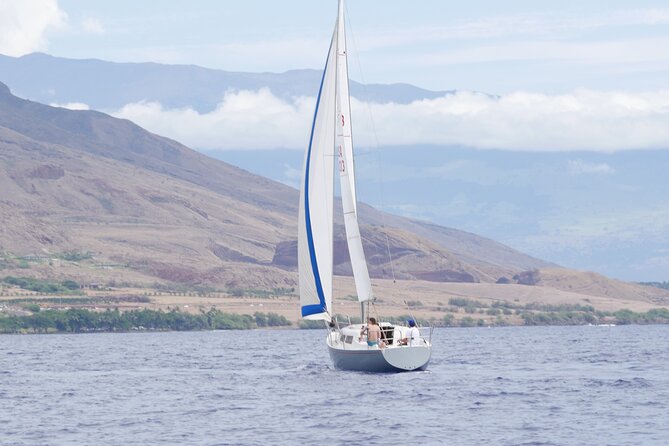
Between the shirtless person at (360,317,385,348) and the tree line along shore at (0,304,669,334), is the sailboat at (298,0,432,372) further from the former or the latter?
the tree line along shore at (0,304,669,334)

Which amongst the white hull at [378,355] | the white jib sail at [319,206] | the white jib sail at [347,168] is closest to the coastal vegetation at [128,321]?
the white jib sail at [319,206]


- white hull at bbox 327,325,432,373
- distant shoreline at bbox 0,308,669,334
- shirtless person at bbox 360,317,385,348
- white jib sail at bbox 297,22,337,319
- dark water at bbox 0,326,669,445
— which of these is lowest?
dark water at bbox 0,326,669,445

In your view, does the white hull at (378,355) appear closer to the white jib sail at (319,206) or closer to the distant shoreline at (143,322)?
the white jib sail at (319,206)

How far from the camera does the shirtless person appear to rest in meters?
67.9

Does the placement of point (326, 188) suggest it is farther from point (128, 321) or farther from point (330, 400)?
point (128, 321)

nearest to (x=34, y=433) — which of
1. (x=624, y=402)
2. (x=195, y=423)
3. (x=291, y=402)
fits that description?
(x=195, y=423)

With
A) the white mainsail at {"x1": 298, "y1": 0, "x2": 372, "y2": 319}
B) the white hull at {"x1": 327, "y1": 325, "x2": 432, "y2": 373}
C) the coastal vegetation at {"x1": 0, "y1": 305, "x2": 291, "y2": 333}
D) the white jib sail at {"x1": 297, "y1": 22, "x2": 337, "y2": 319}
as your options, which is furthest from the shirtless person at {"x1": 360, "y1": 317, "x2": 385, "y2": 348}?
the coastal vegetation at {"x1": 0, "y1": 305, "x2": 291, "y2": 333}

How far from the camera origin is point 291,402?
197 ft

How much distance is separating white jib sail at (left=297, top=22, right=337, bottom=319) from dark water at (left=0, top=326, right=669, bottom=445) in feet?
13.0

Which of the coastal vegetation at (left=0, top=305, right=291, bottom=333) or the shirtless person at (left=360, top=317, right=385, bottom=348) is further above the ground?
the coastal vegetation at (left=0, top=305, right=291, bottom=333)

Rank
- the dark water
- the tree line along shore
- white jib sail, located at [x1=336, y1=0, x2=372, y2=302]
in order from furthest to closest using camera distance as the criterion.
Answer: the tree line along shore → white jib sail, located at [x1=336, y1=0, x2=372, y2=302] → the dark water

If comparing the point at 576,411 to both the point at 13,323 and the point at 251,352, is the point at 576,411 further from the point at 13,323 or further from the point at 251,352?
the point at 13,323

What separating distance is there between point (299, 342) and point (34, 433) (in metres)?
73.8

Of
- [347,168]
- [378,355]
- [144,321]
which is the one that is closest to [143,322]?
[144,321]
